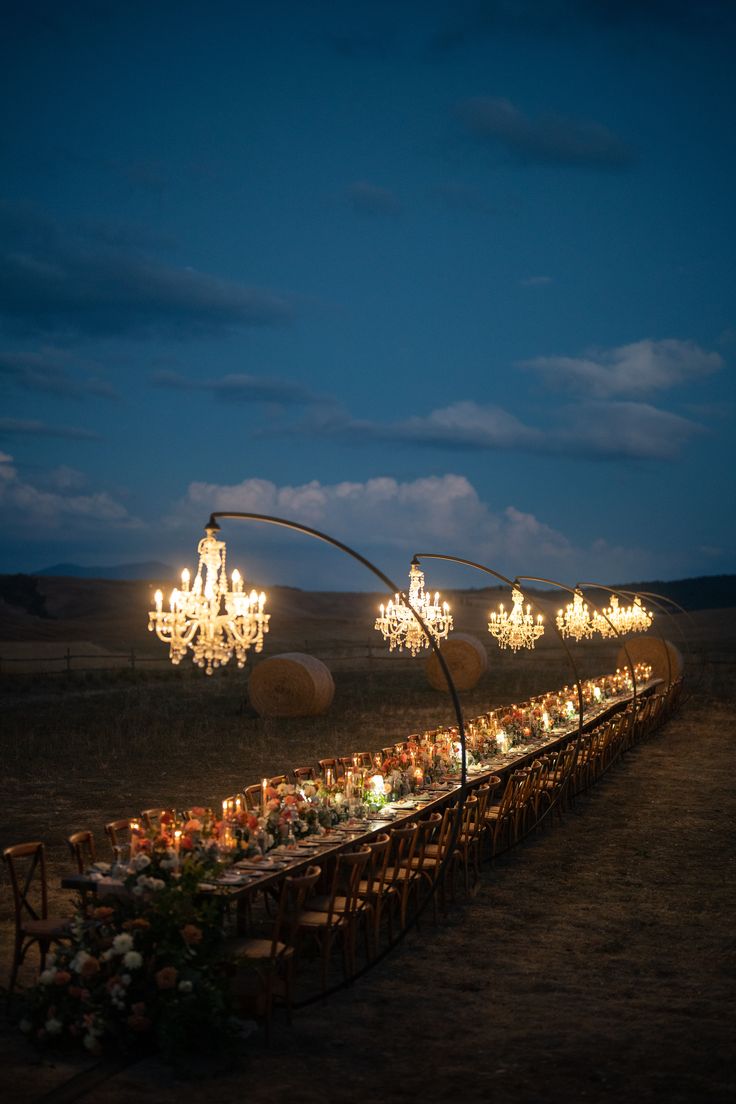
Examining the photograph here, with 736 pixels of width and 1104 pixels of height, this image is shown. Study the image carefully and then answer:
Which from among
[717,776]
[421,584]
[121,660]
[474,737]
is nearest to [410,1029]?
[474,737]

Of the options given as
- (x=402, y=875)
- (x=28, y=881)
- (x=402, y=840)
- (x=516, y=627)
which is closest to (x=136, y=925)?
(x=28, y=881)

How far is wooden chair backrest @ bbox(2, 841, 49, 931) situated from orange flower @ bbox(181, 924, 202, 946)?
1377 mm

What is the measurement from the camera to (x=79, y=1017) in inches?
269

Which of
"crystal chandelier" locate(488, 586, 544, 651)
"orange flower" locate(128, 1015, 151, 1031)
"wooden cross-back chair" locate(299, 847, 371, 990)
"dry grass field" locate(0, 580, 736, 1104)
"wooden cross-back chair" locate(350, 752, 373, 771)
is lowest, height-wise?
"dry grass field" locate(0, 580, 736, 1104)

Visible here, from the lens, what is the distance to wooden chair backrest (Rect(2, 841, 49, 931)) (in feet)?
25.8

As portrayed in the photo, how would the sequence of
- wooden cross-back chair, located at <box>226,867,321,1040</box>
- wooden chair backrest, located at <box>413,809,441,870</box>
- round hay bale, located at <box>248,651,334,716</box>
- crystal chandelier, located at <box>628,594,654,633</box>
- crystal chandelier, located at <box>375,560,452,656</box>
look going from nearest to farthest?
1. wooden cross-back chair, located at <box>226,867,321,1040</box>
2. wooden chair backrest, located at <box>413,809,441,870</box>
3. crystal chandelier, located at <box>375,560,452,656</box>
4. round hay bale, located at <box>248,651,334,716</box>
5. crystal chandelier, located at <box>628,594,654,633</box>

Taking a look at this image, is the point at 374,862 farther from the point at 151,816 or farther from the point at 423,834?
the point at 151,816

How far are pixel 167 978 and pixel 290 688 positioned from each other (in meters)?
20.0

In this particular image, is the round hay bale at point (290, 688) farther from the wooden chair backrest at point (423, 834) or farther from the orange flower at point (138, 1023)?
the orange flower at point (138, 1023)

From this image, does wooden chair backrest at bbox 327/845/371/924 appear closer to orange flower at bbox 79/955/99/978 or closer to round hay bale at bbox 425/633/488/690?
orange flower at bbox 79/955/99/978

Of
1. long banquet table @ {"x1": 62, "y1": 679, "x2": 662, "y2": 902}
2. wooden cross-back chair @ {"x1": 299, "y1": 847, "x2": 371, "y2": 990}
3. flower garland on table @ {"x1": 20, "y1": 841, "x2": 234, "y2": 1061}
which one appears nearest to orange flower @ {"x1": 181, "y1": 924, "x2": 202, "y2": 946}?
flower garland on table @ {"x1": 20, "y1": 841, "x2": 234, "y2": 1061}

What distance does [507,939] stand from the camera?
9.40m

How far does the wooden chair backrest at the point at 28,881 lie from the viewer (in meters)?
7.86

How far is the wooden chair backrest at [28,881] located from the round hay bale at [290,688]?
14.5 metres
